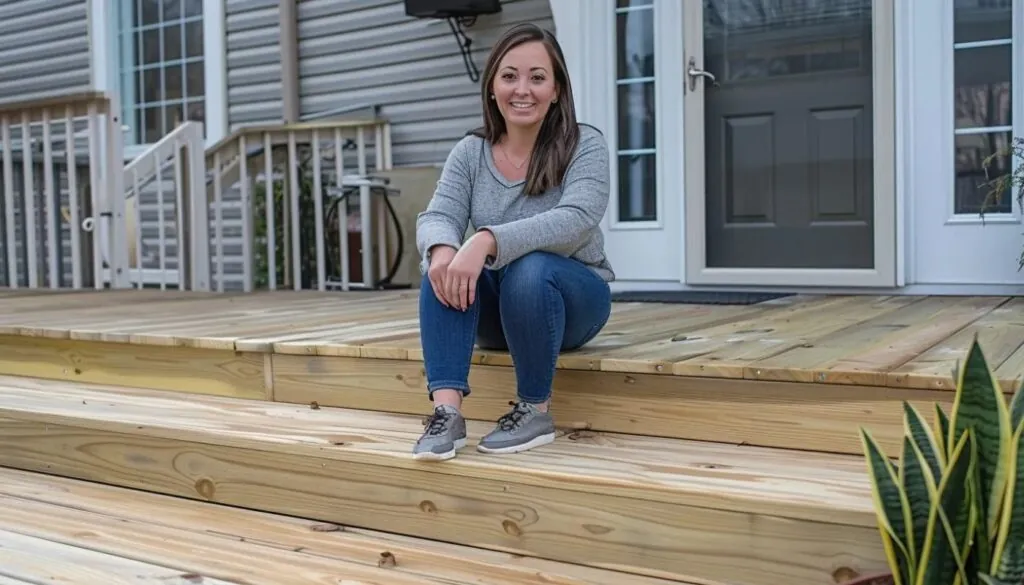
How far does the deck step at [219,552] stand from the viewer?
179 cm

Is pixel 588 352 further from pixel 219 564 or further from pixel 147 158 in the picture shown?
pixel 147 158

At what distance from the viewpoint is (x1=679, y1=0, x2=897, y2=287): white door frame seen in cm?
372

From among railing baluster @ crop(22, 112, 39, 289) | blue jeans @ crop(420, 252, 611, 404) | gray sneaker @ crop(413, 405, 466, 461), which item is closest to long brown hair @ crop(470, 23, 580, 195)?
blue jeans @ crop(420, 252, 611, 404)

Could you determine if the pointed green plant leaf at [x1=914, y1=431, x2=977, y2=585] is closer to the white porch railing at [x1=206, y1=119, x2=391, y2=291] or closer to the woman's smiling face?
the woman's smiling face

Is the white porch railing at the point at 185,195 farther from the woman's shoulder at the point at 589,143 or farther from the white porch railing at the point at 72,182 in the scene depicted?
the woman's shoulder at the point at 589,143

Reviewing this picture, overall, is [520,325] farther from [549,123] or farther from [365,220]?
[365,220]

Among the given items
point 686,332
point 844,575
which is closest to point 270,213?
point 686,332

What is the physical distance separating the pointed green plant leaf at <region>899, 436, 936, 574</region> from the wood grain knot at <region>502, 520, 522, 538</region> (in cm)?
74

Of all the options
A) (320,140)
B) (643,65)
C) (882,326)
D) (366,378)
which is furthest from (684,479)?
(320,140)

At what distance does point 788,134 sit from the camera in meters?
3.99

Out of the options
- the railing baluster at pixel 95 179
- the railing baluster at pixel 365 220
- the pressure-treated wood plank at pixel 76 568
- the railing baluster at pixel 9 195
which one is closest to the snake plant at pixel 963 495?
the pressure-treated wood plank at pixel 76 568

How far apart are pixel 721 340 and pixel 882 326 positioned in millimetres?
545

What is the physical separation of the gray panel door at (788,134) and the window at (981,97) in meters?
0.30

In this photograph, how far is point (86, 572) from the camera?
1847mm
